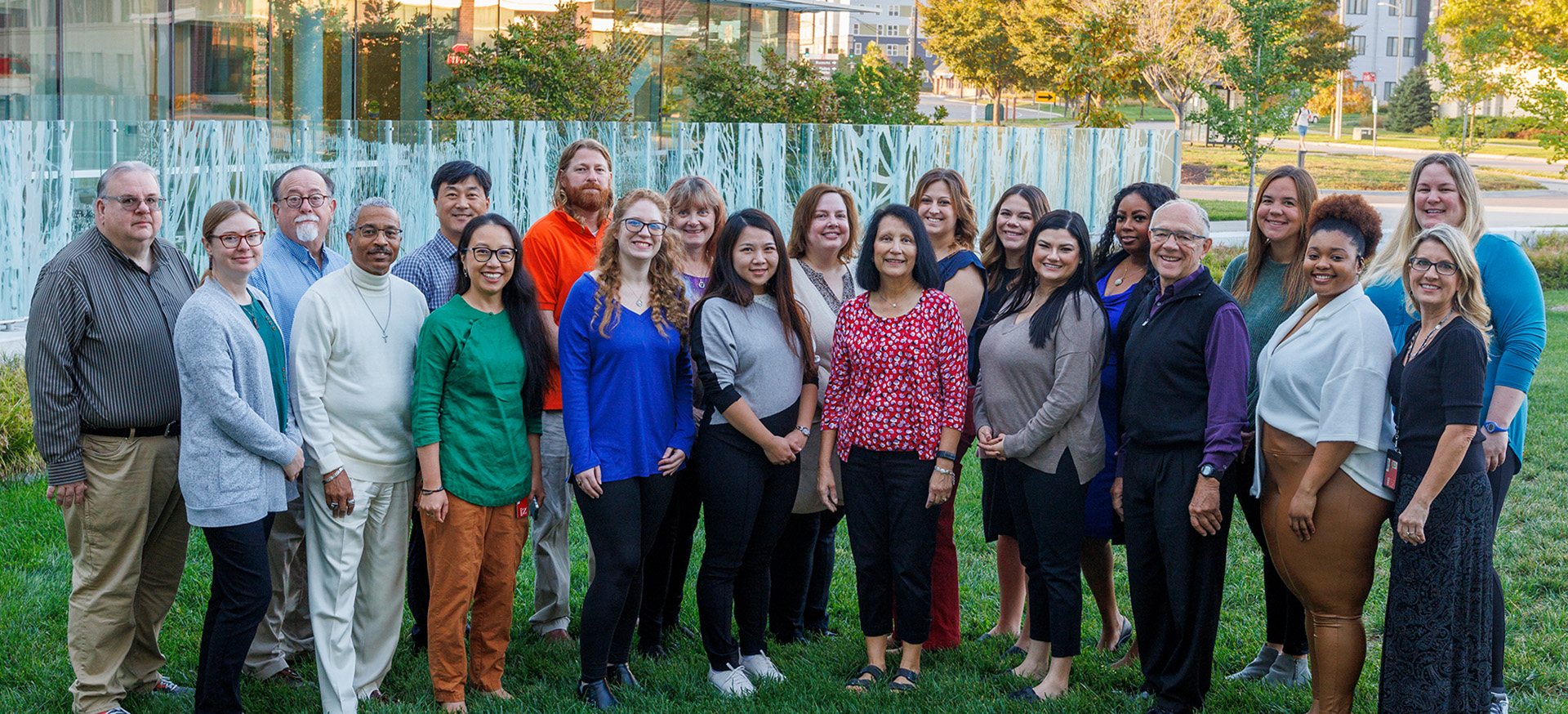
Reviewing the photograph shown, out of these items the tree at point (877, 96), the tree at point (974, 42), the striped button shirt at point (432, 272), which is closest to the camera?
the striped button shirt at point (432, 272)

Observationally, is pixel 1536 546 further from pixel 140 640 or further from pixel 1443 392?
pixel 140 640

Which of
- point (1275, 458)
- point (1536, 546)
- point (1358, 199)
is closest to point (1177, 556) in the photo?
point (1275, 458)

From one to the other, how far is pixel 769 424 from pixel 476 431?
1.15 m

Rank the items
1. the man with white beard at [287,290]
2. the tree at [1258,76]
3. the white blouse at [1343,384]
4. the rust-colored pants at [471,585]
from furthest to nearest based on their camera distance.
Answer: the tree at [1258,76], the man with white beard at [287,290], the rust-colored pants at [471,585], the white blouse at [1343,384]

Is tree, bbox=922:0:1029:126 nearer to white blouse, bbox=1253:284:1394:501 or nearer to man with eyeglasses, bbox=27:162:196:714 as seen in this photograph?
white blouse, bbox=1253:284:1394:501

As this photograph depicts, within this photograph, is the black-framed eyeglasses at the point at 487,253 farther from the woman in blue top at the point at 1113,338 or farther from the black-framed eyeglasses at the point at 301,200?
the woman in blue top at the point at 1113,338

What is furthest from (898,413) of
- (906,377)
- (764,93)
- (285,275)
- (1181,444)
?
(764,93)

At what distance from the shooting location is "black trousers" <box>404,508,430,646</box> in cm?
516

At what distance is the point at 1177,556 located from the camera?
441 centimetres

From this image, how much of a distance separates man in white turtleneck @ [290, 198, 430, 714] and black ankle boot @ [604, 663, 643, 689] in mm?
985

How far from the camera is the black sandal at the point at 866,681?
4.84 metres

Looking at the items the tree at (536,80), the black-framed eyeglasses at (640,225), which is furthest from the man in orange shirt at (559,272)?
the tree at (536,80)

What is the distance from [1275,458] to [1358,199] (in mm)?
1026

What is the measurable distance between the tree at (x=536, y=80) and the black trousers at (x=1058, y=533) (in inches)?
448
